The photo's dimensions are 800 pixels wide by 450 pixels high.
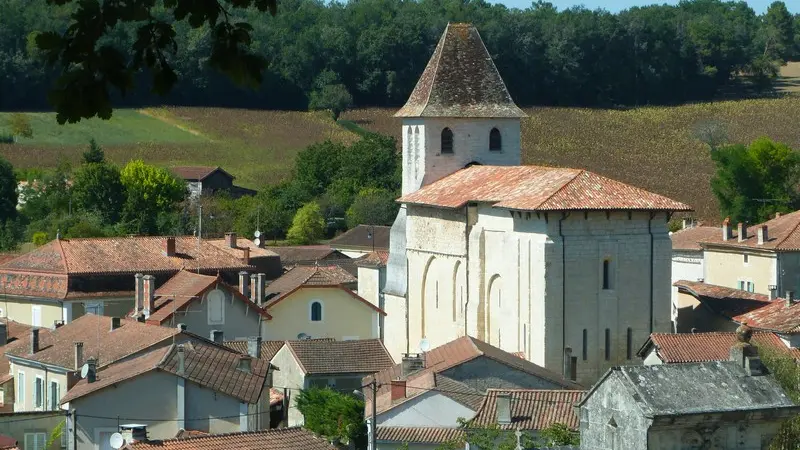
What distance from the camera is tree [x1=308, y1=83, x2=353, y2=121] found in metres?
103

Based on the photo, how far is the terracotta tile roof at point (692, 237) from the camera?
61.4 meters

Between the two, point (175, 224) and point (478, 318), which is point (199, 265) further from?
point (175, 224)

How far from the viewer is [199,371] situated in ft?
105

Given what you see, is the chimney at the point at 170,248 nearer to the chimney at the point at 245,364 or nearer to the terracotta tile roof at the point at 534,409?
the chimney at the point at 245,364

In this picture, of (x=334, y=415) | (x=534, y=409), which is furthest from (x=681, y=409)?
(x=334, y=415)

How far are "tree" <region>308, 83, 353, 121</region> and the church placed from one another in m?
54.5

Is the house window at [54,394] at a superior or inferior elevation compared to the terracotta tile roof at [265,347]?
inferior

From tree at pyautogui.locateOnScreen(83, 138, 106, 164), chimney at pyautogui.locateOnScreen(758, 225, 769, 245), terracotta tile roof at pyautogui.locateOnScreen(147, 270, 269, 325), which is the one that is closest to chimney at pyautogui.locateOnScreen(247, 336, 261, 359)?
terracotta tile roof at pyautogui.locateOnScreen(147, 270, 269, 325)

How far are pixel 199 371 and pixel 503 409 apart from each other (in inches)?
213

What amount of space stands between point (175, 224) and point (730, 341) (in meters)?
41.1

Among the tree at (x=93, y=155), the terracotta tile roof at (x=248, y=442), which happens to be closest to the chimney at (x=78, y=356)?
the terracotta tile roof at (x=248, y=442)

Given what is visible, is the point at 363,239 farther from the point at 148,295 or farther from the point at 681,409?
the point at 681,409

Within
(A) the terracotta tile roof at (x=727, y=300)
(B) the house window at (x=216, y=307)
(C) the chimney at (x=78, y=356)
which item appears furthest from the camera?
(B) the house window at (x=216, y=307)

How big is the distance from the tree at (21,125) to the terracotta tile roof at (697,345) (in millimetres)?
58059
